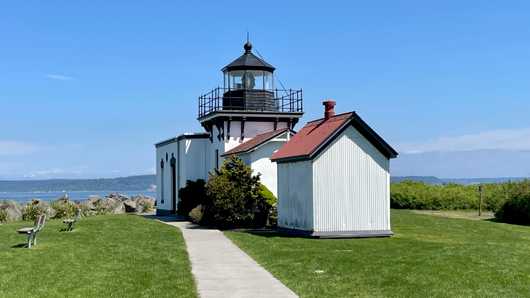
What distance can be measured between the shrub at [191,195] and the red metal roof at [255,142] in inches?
95.8

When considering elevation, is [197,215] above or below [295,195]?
below

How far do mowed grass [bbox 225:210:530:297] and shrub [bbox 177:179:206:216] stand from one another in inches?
399

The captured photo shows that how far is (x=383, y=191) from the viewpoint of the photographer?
25.0 m

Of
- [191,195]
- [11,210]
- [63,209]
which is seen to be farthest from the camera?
[63,209]

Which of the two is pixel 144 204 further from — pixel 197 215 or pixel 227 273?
pixel 227 273

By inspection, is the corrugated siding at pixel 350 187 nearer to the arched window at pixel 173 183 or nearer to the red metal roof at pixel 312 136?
the red metal roof at pixel 312 136

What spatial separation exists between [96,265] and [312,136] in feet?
37.0

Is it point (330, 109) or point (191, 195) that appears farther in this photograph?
point (191, 195)

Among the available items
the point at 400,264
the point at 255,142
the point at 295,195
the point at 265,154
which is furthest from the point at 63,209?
the point at 400,264

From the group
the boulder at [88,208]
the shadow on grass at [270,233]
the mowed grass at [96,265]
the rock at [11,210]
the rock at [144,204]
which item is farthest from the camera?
the rock at [144,204]

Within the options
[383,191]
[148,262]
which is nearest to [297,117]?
[383,191]

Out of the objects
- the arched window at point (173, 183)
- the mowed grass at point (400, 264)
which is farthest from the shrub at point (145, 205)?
the mowed grass at point (400, 264)

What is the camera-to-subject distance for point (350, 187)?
969 inches

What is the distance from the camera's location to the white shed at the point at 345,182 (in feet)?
A: 79.9
